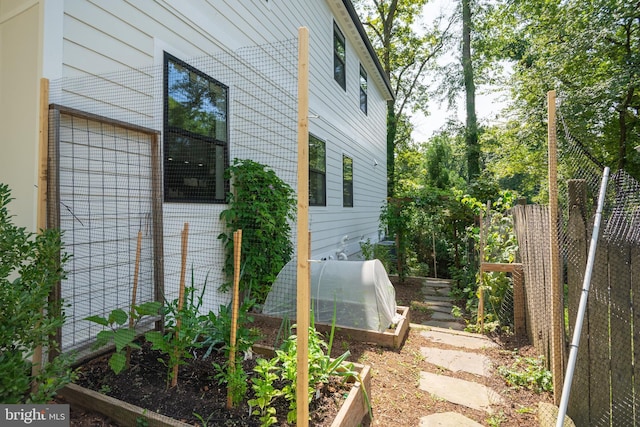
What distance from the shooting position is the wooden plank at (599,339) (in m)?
1.88

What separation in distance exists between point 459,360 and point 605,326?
156 centimetres

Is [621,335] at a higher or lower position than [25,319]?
lower

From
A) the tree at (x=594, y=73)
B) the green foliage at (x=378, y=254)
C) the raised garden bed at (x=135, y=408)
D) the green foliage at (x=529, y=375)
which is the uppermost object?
the tree at (x=594, y=73)

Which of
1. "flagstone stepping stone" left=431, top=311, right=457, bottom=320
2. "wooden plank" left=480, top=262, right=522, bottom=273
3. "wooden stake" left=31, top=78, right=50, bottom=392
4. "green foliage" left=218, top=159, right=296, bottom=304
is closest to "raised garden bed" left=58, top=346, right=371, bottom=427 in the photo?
"wooden stake" left=31, top=78, right=50, bottom=392

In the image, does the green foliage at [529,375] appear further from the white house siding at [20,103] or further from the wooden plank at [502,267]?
the white house siding at [20,103]

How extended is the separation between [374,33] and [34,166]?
17.8 metres


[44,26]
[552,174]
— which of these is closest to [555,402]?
[552,174]

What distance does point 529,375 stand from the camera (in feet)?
8.96

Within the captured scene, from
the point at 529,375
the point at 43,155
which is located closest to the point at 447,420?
the point at 529,375

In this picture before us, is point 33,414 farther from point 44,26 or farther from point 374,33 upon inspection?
point 374,33

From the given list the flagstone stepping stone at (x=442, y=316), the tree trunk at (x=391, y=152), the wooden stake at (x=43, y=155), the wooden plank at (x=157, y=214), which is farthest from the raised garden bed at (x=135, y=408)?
the tree trunk at (x=391, y=152)

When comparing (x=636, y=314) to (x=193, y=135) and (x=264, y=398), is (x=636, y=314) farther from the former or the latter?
(x=193, y=135)

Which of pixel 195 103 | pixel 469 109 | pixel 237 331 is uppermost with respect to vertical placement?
pixel 469 109

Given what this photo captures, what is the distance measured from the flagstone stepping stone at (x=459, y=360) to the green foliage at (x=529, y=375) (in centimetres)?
16
